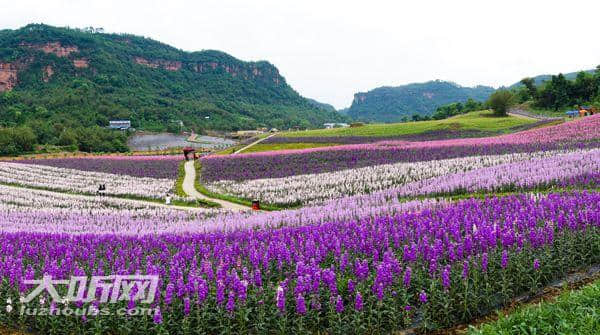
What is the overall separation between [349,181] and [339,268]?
61.8ft

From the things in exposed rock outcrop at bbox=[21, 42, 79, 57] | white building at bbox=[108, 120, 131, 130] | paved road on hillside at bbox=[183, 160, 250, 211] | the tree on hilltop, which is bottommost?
paved road on hillside at bbox=[183, 160, 250, 211]

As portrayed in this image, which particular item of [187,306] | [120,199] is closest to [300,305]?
[187,306]

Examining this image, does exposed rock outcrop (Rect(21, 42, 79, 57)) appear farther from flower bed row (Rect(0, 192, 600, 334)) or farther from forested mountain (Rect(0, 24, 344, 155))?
flower bed row (Rect(0, 192, 600, 334))

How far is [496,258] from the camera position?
29.1 ft

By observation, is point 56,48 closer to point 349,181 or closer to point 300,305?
point 349,181

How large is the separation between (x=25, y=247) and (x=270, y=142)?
54557 millimetres

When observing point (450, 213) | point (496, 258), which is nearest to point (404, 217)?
point (450, 213)

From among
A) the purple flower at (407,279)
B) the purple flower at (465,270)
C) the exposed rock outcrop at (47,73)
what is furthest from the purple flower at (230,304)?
the exposed rock outcrop at (47,73)

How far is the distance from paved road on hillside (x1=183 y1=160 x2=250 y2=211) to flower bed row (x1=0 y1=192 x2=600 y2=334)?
1280cm

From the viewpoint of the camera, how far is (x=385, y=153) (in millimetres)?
38656

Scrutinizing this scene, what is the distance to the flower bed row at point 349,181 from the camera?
2478 cm

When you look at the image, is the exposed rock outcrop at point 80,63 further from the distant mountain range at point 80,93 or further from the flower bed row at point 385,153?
the flower bed row at point 385,153

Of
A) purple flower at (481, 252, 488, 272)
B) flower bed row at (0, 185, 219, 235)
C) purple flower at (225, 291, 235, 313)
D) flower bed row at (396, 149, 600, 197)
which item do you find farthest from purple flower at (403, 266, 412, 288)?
flower bed row at (396, 149, 600, 197)

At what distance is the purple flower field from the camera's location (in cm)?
4231
